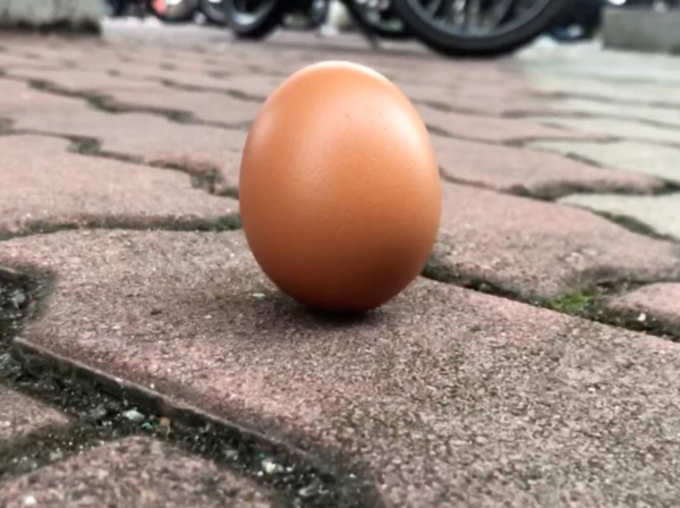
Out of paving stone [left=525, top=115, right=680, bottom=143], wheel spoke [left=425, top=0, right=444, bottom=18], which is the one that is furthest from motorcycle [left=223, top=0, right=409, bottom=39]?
paving stone [left=525, top=115, right=680, bottom=143]

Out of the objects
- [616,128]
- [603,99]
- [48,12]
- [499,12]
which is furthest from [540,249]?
[48,12]

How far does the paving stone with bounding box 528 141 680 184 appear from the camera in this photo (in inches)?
69.9

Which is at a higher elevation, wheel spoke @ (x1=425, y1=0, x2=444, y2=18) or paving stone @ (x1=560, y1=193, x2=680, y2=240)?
wheel spoke @ (x1=425, y1=0, x2=444, y2=18)

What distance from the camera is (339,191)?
2.50ft

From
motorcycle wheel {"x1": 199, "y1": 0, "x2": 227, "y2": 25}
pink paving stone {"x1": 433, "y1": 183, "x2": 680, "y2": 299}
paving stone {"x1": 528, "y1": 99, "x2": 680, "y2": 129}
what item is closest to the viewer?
pink paving stone {"x1": 433, "y1": 183, "x2": 680, "y2": 299}

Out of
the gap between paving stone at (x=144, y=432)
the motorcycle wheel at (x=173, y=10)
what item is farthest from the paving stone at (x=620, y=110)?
the motorcycle wheel at (x=173, y=10)

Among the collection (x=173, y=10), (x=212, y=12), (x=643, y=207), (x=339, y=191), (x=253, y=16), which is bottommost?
Answer: (x=173, y=10)

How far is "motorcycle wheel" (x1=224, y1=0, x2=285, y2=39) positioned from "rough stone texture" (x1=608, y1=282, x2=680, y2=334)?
14.3ft

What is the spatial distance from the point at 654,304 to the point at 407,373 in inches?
13.9

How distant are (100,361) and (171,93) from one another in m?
1.85

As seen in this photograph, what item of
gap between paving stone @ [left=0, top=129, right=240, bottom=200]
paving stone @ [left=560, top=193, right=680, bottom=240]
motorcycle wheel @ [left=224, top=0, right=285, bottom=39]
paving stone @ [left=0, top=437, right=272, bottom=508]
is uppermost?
paving stone @ [left=0, top=437, right=272, bottom=508]

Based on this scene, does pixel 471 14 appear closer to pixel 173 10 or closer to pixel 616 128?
pixel 616 128

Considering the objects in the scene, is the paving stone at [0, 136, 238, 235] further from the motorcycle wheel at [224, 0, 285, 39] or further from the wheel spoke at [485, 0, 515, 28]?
the motorcycle wheel at [224, 0, 285, 39]

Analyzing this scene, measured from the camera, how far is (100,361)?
2.35ft
